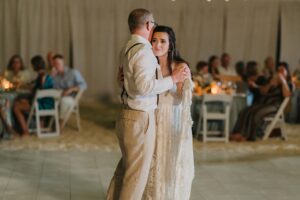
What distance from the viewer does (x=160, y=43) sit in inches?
156

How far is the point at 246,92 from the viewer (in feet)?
30.5

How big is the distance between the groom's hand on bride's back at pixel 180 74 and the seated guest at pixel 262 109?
434 centimetres

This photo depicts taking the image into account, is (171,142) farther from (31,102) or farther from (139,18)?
(31,102)

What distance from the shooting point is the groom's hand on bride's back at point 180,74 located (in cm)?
383

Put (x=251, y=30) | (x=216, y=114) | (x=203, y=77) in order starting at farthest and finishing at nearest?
(x=251, y=30) < (x=203, y=77) < (x=216, y=114)

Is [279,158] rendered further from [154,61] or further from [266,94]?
[154,61]

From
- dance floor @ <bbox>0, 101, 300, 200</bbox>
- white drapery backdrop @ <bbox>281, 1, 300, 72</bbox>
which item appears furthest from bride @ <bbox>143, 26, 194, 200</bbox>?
white drapery backdrop @ <bbox>281, 1, 300, 72</bbox>

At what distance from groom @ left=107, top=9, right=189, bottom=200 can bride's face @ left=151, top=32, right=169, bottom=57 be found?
15 centimetres

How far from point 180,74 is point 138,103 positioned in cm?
39

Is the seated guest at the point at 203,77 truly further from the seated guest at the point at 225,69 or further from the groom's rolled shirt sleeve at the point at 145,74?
the groom's rolled shirt sleeve at the point at 145,74

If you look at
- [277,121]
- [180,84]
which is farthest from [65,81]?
[180,84]

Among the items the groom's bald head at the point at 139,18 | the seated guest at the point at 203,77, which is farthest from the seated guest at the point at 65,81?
the groom's bald head at the point at 139,18

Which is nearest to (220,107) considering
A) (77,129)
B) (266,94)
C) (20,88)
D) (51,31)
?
(266,94)

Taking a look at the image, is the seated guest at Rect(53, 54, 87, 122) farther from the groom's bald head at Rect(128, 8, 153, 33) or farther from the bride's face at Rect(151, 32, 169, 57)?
the groom's bald head at Rect(128, 8, 153, 33)
